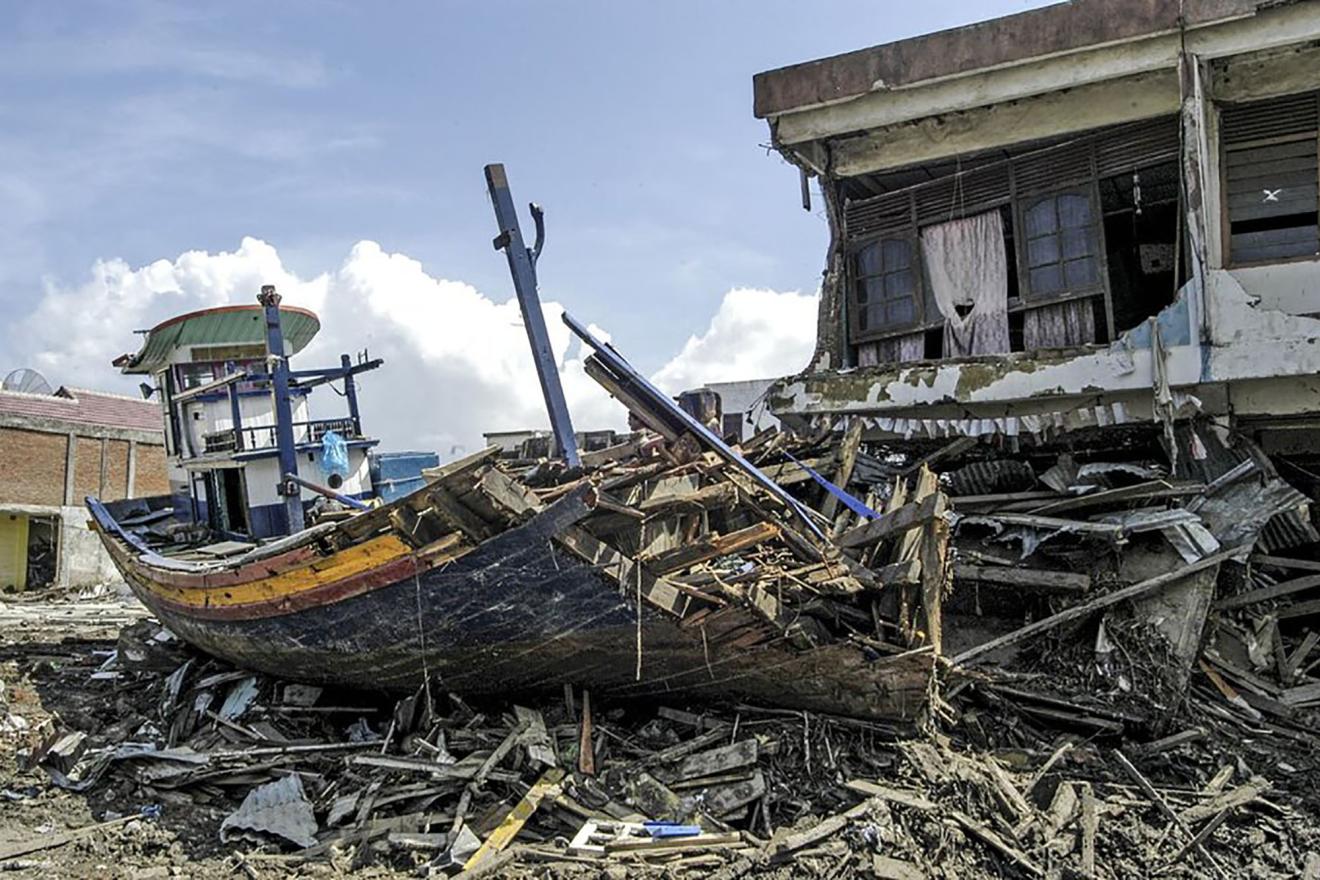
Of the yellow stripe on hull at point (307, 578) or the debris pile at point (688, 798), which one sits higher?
the yellow stripe on hull at point (307, 578)

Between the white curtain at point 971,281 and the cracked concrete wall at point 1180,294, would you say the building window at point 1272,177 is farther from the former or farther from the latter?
the white curtain at point 971,281

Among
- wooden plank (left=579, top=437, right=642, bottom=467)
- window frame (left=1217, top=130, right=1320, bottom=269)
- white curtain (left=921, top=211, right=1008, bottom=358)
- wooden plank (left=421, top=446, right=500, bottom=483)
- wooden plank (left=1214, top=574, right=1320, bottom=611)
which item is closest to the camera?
wooden plank (left=421, top=446, right=500, bottom=483)

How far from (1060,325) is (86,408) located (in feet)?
96.2

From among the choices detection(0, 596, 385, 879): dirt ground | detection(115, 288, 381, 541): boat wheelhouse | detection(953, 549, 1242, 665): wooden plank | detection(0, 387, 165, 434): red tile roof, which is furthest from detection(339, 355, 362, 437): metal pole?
detection(0, 387, 165, 434): red tile roof

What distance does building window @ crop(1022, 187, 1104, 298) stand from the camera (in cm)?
1005

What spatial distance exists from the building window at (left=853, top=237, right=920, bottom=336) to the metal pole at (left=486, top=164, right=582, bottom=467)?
684 centimetres

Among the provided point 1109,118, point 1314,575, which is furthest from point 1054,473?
point 1109,118

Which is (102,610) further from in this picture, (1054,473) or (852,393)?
(1054,473)

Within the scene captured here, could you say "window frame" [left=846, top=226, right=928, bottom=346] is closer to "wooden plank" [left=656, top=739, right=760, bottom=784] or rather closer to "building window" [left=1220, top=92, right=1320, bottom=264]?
"building window" [left=1220, top=92, right=1320, bottom=264]

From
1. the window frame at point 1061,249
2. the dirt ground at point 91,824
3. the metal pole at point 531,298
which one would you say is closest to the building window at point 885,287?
the window frame at point 1061,249

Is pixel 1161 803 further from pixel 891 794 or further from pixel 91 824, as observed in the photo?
pixel 91 824

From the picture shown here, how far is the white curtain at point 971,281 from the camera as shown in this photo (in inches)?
418

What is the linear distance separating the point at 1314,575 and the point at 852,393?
4.93 meters

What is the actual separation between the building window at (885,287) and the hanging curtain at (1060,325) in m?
1.41
